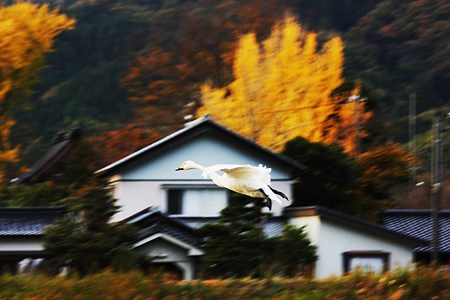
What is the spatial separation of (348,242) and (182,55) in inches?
842

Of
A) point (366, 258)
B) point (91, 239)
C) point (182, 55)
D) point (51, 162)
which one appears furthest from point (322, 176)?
point (182, 55)

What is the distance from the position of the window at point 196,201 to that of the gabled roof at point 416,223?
12.4 feet

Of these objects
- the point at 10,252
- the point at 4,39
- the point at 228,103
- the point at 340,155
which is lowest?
the point at 10,252

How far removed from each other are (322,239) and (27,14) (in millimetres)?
13169

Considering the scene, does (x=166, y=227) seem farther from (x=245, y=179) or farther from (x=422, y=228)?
(x=245, y=179)

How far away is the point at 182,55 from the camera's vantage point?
3953 centimetres

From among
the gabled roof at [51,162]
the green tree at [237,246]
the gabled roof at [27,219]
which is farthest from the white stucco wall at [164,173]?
the gabled roof at [51,162]

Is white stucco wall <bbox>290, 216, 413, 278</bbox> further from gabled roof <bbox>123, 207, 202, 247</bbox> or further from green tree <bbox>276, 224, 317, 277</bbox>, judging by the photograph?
gabled roof <bbox>123, 207, 202, 247</bbox>

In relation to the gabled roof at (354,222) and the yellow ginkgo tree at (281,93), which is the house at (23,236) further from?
the yellow ginkgo tree at (281,93)

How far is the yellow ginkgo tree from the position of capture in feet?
85.8

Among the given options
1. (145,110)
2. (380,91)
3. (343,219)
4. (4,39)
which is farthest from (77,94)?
(343,219)

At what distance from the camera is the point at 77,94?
141 ft

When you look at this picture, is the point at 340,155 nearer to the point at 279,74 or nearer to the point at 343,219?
the point at 343,219

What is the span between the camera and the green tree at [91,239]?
15398 mm
